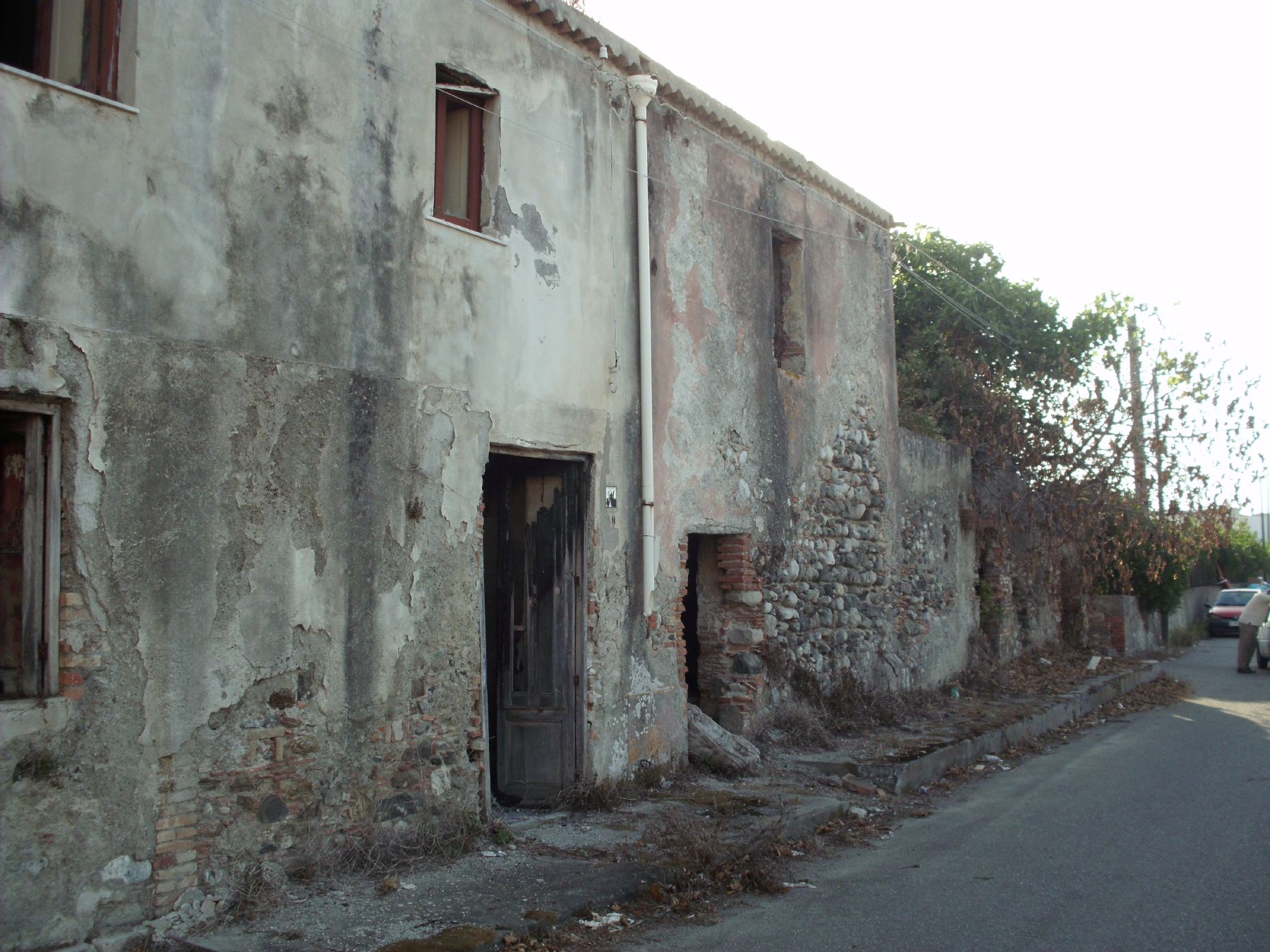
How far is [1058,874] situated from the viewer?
6582 mm

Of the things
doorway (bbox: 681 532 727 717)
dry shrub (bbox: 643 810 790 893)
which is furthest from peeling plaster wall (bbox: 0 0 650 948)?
doorway (bbox: 681 532 727 717)

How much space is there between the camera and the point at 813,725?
1069cm

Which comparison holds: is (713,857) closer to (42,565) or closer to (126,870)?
(126,870)

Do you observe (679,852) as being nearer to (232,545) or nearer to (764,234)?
(232,545)

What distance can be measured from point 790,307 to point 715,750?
4994 mm

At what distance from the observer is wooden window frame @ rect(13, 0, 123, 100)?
532 cm

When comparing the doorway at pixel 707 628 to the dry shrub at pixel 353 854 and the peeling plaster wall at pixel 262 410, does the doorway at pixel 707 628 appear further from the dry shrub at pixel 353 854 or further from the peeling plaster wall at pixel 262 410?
the dry shrub at pixel 353 854

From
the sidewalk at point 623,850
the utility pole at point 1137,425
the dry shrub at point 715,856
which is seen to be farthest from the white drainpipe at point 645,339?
the utility pole at point 1137,425

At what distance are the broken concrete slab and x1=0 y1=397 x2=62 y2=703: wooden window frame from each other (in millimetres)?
5576

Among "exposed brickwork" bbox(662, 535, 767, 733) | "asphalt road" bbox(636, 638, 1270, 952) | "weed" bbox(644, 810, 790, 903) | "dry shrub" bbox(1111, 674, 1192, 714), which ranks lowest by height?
"dry shrub" bbox(1111, 674, 1192, 714)

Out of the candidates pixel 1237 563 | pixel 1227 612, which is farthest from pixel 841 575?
pixel 1237 563

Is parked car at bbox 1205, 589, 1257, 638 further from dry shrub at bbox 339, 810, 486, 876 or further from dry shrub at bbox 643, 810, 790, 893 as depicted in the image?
dry shrub at bbox 339, 810, 486, 876

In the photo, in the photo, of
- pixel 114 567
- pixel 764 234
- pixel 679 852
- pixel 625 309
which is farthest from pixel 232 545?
pixel 764 234

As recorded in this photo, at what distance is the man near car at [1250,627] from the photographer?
19.7 m
